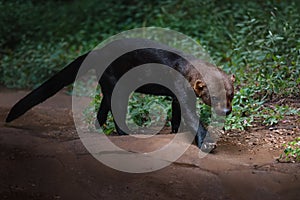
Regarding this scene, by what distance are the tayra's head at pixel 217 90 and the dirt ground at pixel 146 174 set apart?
413 mm

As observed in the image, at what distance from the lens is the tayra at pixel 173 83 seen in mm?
5184

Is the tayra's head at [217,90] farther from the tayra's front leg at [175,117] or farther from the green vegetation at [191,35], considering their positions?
the green vegetation at [191,35]

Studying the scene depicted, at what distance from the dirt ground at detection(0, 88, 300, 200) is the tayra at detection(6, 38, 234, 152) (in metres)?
0.43

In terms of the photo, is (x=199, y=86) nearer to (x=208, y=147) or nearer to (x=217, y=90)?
(x=217, y=90)

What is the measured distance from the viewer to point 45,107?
7445mm

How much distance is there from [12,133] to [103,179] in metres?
1.51

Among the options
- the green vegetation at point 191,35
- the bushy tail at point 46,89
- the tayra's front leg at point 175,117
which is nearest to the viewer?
the tayra's front leg at point 175,117

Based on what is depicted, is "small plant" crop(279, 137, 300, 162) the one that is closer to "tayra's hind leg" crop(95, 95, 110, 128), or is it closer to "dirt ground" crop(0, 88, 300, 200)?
"dirt ground" crop(0, 88, 300, 200)

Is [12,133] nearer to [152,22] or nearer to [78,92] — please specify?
[78,92]

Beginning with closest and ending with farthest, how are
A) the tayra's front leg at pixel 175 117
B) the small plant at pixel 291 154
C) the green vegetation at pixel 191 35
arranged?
Result: 1. the small plant at pixel 291 154
2. the tayra's front leg at pixel 175 117
3. the green vegetation at pixel 191 35

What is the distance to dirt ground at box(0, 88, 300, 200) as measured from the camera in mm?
4125

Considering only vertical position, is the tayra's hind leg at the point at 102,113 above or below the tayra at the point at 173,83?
below

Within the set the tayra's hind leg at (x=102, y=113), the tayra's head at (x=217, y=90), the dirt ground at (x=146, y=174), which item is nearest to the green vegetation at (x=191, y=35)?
the tayra's hind leg at (x=102, y=113)

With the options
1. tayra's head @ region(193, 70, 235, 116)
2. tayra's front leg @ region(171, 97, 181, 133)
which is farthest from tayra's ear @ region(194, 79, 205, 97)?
tayra's front leg @ region(171, 97, 181, 133)
